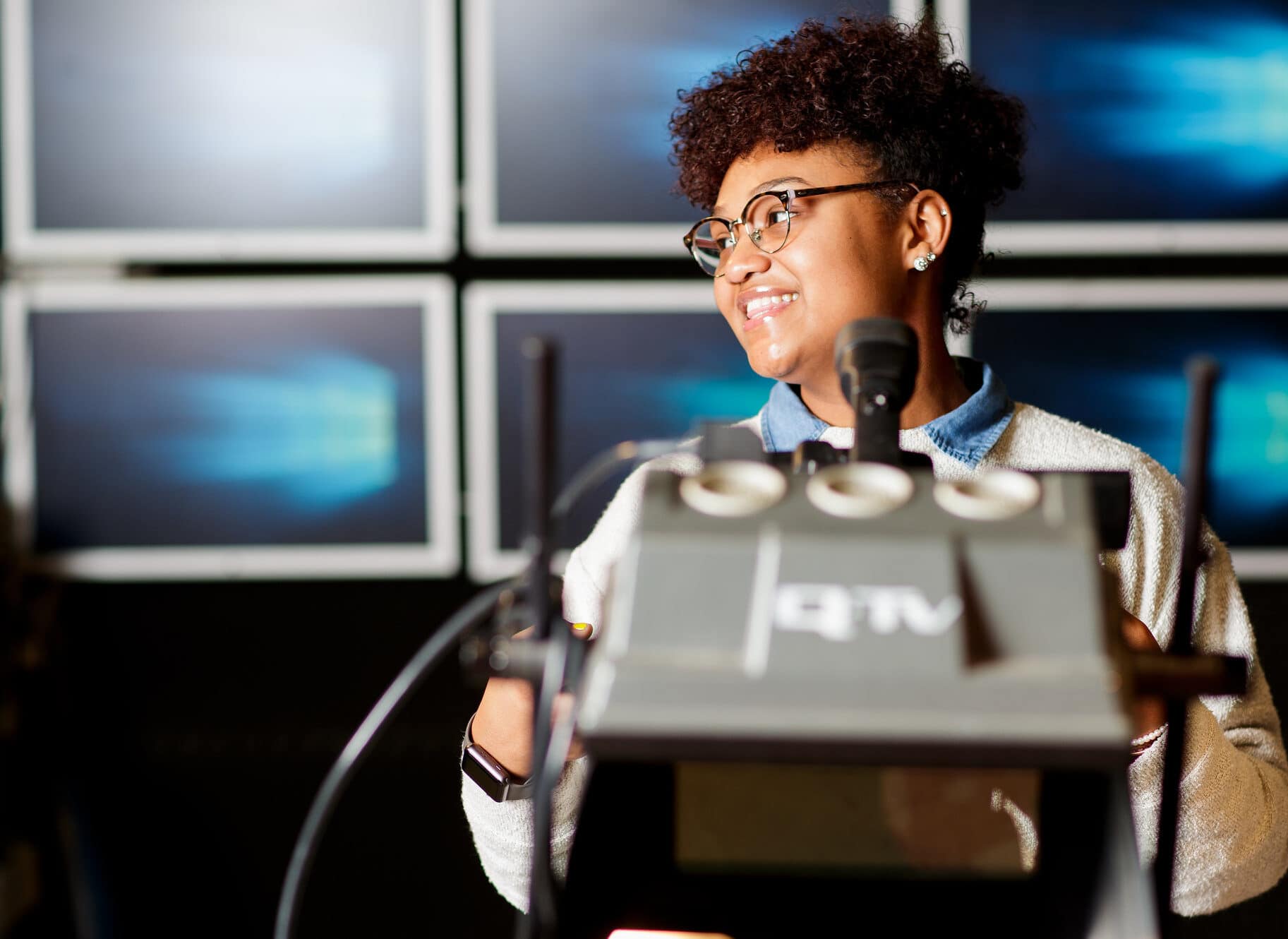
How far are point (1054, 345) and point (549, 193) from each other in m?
0.93

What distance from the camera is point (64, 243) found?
6.49ft

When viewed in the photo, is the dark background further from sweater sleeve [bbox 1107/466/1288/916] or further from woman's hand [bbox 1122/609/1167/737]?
woman's hand [bbox 1122/609/1167/737]

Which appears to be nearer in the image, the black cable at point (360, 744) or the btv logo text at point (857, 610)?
the btv logo text at point (857, 610)

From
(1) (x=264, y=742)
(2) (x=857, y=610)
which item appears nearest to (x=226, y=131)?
(1) (x=264, y=742)

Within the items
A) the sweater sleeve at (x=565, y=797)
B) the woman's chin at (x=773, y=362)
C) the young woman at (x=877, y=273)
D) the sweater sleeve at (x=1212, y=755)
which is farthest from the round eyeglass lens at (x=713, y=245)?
the sweater sleeve at (x=1212, y=755)

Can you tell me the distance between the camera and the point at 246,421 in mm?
1983

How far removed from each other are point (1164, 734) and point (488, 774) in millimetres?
537

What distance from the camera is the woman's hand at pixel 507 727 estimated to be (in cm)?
81

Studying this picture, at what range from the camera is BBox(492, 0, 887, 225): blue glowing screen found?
1908 millimetres

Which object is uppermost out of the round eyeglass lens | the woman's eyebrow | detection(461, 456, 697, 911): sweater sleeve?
the woman's eyebrow

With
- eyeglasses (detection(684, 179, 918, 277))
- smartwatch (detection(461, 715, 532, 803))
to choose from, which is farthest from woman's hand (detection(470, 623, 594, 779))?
eyeglasses (detection(684, 179, 918, 277))

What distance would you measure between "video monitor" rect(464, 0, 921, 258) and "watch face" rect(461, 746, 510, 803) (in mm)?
1256

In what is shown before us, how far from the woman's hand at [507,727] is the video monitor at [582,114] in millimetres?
1245

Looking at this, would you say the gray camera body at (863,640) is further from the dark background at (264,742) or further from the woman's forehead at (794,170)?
the dark background at (264,742)
